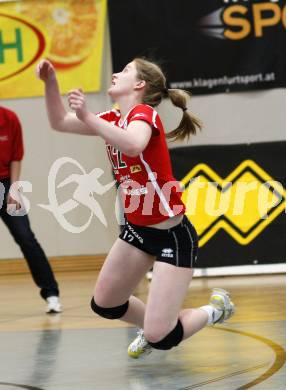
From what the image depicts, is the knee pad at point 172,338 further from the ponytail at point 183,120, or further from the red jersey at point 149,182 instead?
the ponytail at point 183,120

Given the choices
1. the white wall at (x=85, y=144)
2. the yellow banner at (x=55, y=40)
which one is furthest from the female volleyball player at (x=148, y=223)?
the yellow banner at (x=55, y=40)

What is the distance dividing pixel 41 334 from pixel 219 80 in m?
4.30

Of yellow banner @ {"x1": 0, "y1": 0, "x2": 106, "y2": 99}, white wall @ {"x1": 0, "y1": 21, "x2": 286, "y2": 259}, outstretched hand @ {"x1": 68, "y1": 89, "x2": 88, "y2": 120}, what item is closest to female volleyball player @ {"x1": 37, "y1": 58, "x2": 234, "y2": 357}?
outstretched hand @ {"x1": 68, "y1": 89, "x2": 88, "y2": 120}

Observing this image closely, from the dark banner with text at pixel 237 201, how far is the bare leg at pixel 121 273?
169 inches

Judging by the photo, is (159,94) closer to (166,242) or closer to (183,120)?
(183,120)

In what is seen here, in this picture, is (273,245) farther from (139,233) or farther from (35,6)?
(139,233)

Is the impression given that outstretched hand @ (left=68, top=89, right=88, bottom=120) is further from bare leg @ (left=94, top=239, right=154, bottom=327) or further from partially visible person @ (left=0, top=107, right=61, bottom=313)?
partially visible person @ (left=0, top=107, right=61, bottom=313)

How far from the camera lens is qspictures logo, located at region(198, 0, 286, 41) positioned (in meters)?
8.88

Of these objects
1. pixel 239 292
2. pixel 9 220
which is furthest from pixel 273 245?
pixel 9 220

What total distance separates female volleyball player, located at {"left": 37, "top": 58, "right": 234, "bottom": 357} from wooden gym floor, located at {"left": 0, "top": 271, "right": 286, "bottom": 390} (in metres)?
0.22

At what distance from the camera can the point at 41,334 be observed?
566 cm

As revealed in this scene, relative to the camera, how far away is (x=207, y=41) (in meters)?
9.03

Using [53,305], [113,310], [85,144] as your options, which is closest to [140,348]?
[113,310]

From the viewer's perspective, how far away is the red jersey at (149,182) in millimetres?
4273
